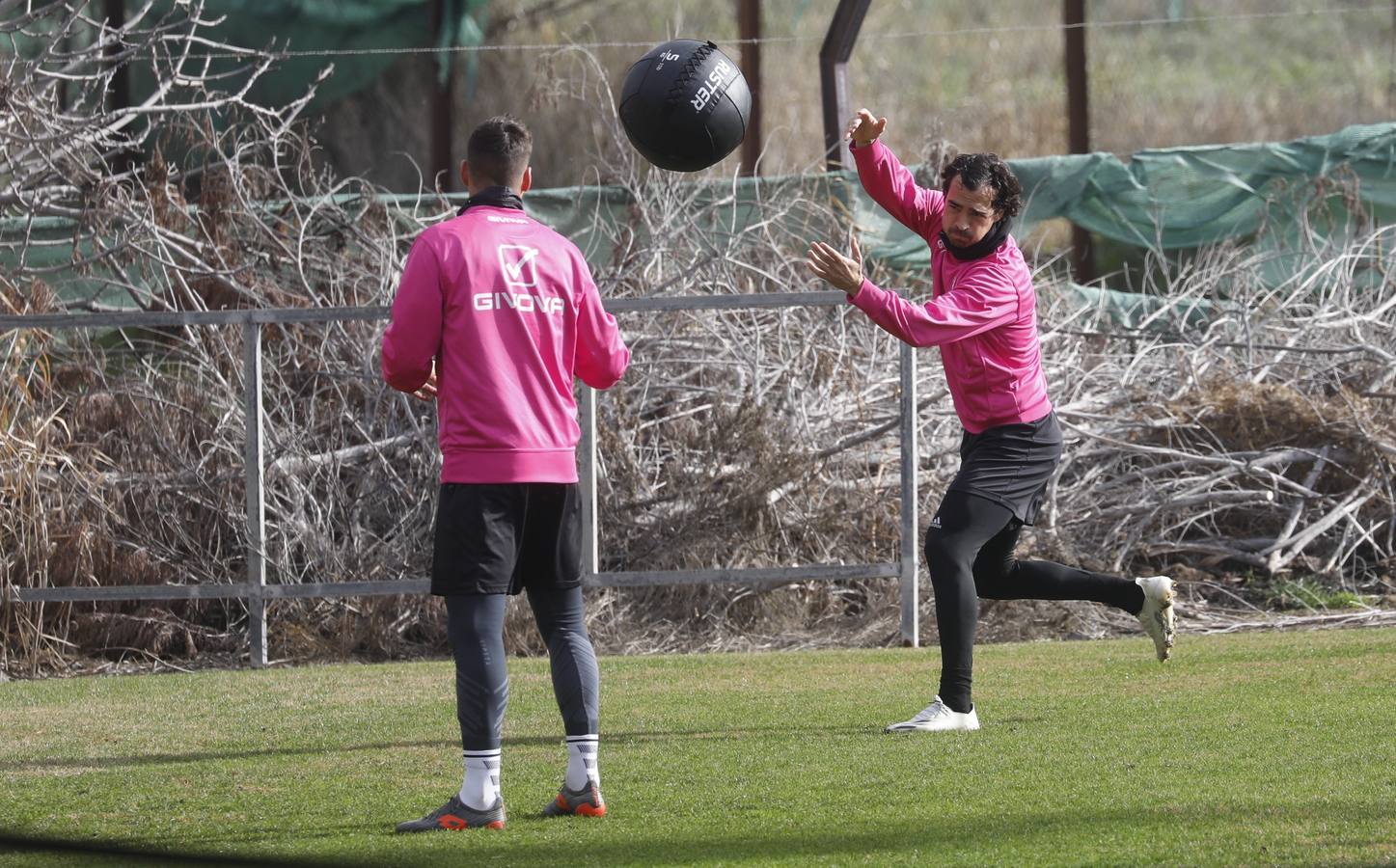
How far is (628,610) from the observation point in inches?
378

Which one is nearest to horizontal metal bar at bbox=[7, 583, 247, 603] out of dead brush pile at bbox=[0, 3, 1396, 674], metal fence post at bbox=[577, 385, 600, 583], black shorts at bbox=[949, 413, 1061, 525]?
dead brush pile at bbox=[0, 3, 1396, 674]

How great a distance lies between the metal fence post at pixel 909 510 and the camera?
29.1ft

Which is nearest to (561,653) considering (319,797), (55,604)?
(319,797)

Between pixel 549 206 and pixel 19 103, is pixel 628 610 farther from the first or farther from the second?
pixel 19 103

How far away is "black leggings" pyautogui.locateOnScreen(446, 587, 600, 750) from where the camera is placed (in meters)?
4.78

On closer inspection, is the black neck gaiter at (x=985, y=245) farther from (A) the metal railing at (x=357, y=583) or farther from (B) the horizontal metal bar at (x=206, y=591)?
(B) the horizontal metal bar at (x=206, y=591)

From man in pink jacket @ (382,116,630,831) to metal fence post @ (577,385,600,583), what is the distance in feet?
13.0

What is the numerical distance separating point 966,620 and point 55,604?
209 inches

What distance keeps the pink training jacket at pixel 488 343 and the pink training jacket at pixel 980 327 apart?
141cm

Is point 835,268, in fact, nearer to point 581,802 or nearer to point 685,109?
point 685,109

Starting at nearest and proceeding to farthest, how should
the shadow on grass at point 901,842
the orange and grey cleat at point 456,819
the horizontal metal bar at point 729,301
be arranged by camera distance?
the shadow on grass at point 901,842 → the orange and grey cleat at point 456,819 → the horizontal metal bar at point 729,301

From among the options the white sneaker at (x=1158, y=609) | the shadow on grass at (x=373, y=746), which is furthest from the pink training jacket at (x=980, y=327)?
the shadow on grass at (x=373, y=746)

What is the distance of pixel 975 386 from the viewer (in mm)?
6418

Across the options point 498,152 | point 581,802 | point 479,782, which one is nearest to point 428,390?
point 498,152
